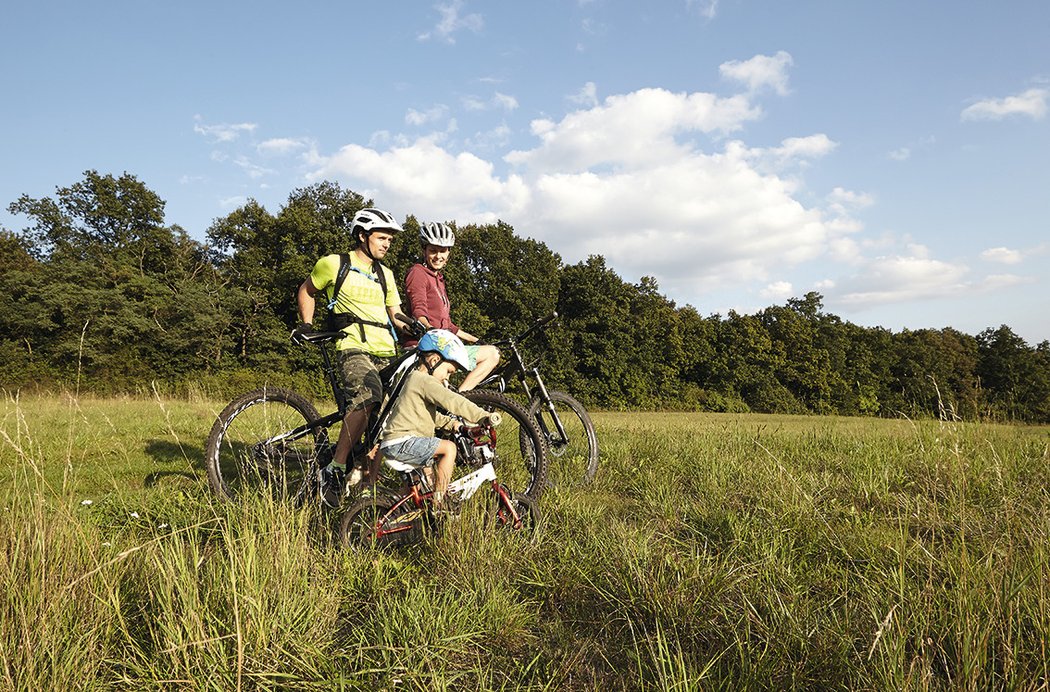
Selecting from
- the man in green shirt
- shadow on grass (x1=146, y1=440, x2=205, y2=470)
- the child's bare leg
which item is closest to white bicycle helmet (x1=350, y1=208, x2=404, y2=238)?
the man in green shirt

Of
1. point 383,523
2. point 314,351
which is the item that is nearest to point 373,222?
point 383,523

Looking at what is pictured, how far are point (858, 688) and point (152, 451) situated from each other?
6847mm

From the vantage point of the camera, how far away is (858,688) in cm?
151

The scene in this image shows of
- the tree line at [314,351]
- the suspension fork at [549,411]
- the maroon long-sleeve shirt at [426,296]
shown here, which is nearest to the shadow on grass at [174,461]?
the maroon long-sleeve shirt at [426,296]

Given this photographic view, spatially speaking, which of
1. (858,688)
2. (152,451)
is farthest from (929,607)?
(152,451)

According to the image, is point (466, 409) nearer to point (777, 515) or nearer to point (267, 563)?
point (267, 563)

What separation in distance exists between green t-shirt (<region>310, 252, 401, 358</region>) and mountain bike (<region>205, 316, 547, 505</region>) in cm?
17

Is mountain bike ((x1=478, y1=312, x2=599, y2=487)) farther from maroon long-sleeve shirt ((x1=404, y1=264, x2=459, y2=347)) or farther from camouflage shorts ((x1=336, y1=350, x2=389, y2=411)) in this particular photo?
camouflage shorts ((x1=336, y1=350, x2=389, y2=411))

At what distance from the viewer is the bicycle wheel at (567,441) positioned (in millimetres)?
4805

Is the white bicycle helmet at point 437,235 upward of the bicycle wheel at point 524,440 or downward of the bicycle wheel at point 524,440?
upward

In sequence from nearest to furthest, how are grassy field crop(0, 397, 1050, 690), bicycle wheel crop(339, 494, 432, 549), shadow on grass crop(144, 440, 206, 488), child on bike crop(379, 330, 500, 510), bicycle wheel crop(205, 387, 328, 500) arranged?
grassy field crop(0, 397, 1050, 690)
bicycle wheel crop(339, 494, 432, 549)
child on bike crop(379, 330, 500, 510)
bicycle wheel crop(205, 387, 328, 500)
shadow on grass crop(144, 440, 206, 488)

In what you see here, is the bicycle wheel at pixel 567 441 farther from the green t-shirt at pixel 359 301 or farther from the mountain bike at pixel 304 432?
the green t-shirt at pixel 359 301

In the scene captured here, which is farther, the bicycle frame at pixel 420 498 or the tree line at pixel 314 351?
the tree line at pixel 314 351

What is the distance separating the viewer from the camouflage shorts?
376 cm
